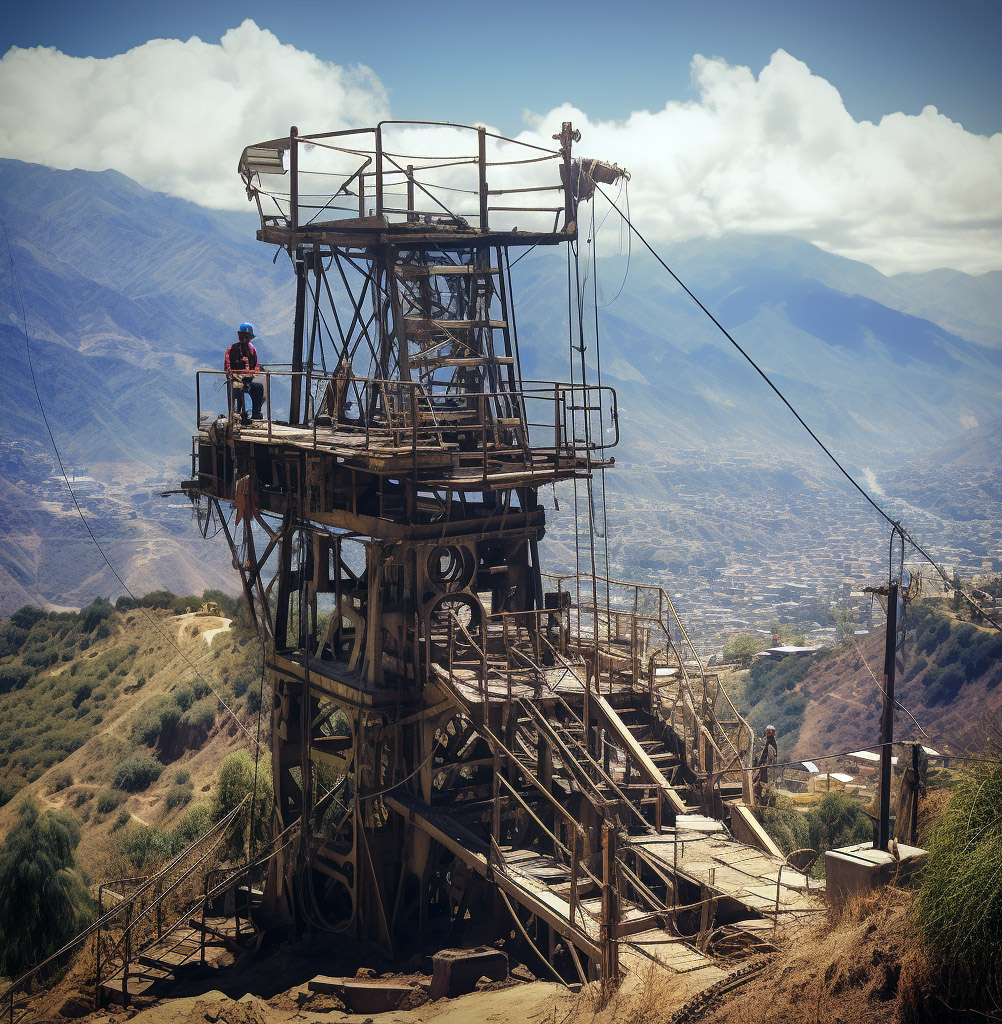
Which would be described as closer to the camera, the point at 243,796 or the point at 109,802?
the point at 243,796

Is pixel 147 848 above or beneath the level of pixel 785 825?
beneath

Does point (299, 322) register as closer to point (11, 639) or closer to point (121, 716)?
point (121, 716)

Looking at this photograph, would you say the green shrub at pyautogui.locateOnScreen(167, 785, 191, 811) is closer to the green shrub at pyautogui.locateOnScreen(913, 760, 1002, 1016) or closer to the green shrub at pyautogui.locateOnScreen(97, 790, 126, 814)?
the green shrub at pyautogui.locateOnScreen(97, 790, 126, 814)

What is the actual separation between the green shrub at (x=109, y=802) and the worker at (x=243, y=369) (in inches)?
968

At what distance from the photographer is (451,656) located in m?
17.4

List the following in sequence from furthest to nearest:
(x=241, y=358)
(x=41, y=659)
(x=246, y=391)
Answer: (x=41, y=659), (x=246, y=391), (x=241, y=358)

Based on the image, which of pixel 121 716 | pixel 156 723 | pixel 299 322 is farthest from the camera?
pixel 121 716

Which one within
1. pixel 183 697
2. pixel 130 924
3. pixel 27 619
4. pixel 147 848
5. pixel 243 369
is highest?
pixel 243 369

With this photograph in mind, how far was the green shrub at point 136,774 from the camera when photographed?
137 feet

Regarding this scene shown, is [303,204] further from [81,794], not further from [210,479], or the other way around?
[81,794]

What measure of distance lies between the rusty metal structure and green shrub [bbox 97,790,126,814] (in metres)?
22.1

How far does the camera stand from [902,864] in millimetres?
12680

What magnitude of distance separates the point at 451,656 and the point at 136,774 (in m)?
28.6

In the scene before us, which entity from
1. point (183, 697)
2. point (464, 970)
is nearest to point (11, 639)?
point (183, 697)
